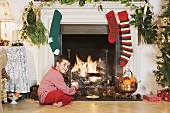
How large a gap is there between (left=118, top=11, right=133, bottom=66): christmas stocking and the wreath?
43.1 inches

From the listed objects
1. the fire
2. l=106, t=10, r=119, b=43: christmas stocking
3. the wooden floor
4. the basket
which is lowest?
the wooden floor

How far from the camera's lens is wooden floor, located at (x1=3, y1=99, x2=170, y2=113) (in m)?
3.92

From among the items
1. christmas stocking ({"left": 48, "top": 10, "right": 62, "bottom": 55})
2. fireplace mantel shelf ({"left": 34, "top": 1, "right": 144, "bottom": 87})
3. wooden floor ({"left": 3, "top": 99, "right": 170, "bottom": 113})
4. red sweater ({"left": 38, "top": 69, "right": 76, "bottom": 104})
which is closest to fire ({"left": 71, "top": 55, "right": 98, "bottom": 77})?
christmas stocking ({"left": 48, "top": 10, "right": 62, "bottom": 55})

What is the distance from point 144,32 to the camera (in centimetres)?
477

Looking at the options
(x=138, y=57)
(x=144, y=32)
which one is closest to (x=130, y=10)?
(x=144, y=32)

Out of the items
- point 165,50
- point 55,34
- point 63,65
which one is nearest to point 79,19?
point 55,34

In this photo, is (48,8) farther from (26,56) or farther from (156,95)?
(156,95)

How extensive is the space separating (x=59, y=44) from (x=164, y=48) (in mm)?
1475

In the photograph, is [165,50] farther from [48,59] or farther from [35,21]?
[35,21]

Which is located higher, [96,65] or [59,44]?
[59,44]

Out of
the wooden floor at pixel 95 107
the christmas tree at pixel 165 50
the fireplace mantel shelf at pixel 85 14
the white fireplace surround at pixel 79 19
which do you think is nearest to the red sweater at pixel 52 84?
the wooden floor at pixel 95 107

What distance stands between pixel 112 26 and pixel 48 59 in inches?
39.9

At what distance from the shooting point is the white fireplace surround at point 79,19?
4836 mm

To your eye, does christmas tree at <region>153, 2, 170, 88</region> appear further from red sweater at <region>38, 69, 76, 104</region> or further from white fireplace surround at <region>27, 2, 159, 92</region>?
red sweater at <region>38, 69, 76, 104</region>
